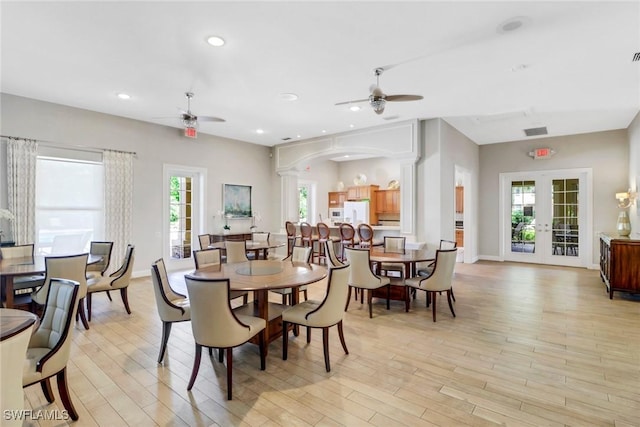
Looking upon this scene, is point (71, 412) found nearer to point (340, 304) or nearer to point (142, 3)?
point (340, 304)

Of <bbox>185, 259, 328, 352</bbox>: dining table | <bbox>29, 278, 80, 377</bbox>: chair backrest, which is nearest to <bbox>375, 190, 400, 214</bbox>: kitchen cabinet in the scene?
<bbox>185, 259, 328, 352</bbox>: dining table

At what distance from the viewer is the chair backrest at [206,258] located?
13.0 feet

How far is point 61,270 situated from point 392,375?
3588 millimetres

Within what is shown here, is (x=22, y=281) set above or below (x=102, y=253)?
below

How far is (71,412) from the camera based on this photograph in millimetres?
2166

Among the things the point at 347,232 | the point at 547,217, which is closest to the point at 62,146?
the point at 347,232

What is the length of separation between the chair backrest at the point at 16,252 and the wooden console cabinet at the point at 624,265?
864 centimetres

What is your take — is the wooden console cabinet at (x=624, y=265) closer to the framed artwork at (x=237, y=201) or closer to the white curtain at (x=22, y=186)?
the framed artwork at (x=237, y=201)

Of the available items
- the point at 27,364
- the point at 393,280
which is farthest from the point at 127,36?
the point at 393,280

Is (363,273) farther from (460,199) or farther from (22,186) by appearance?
(460,199)

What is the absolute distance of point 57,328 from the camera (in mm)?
2143

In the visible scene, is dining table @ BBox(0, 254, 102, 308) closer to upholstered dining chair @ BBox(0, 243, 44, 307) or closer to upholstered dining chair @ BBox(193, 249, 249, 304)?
upholstered dining chair @ BBox(0, 243, 44, 307)

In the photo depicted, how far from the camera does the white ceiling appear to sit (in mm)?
2896

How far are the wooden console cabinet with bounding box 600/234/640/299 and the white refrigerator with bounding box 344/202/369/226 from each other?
601 cm
